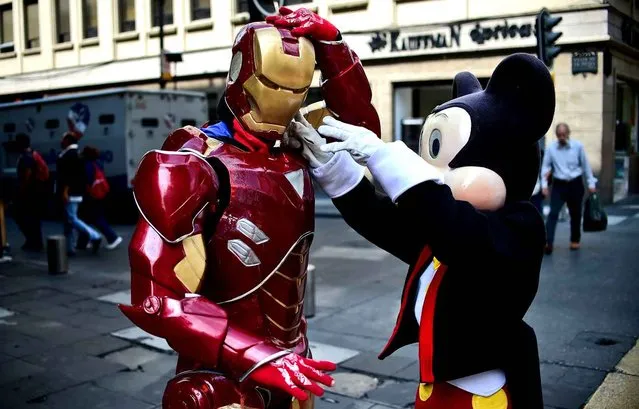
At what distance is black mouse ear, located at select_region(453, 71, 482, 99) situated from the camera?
2365mm

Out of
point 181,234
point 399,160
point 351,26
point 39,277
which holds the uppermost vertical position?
point 351,26

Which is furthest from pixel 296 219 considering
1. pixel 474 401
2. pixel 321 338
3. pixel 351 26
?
pixel 351 26

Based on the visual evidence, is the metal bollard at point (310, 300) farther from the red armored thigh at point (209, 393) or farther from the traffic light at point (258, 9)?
the red armored thigh at point (209, 393)

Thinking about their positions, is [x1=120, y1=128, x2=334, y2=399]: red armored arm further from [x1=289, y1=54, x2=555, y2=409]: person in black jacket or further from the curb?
the curb

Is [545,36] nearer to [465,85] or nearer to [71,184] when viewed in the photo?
[465,85]

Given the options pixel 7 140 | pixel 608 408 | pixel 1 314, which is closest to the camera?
pixel 608 408

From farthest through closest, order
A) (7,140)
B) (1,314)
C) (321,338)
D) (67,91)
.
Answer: (67,91) → (7,140) → (1,314) → (321,338)

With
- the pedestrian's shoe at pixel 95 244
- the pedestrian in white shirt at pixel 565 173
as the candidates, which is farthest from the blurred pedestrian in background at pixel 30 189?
the pedestrian in white shirt at pixel 565 173

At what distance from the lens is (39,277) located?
8227mm

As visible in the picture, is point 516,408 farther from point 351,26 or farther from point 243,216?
point 351,26

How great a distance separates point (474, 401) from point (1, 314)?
5663 millimetres

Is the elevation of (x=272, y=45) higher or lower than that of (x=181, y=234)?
higher

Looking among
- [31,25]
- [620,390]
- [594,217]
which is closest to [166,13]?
[31,25]

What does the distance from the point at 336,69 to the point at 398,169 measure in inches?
21.8
